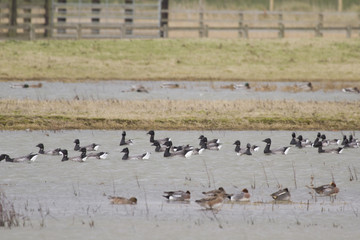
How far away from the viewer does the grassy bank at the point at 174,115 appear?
24125 millimetres

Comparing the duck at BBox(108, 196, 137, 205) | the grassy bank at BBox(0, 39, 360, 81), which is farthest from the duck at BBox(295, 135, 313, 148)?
the grassy bank at BBox(0, 39, 360, 81)

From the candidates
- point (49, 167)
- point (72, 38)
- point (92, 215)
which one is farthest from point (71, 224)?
point (72, 38)

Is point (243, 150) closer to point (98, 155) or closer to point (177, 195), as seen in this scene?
point (98, 155)

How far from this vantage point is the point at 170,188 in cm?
1594

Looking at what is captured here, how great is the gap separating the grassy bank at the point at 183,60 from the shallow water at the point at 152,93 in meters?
3.33

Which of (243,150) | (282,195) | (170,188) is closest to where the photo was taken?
(282,195)

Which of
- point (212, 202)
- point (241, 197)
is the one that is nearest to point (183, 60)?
point (241, 197)

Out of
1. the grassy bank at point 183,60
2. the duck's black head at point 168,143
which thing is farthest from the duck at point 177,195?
the grassy bank at point 183,60

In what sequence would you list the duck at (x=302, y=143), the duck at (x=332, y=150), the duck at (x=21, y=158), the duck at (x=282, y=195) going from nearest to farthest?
the duck at (x=282, y=195) < the duck at (x=21, y=158) < the duck at (x=332, y=150) < the duck at (x=302, y=143)

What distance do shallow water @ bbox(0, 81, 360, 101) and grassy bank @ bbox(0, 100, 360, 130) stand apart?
2696 millimetres

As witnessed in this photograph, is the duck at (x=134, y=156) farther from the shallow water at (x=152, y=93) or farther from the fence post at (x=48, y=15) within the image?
the fence post at (x=48, y=15)

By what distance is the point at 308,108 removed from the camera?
27391 mm

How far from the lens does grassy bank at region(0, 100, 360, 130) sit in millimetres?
24125

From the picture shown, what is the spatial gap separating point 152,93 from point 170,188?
17141 millimetres
